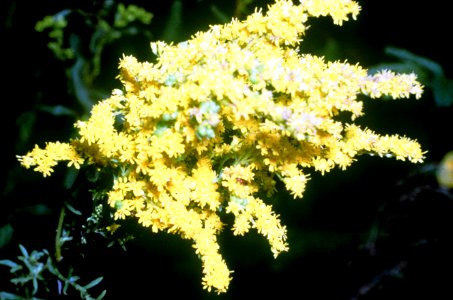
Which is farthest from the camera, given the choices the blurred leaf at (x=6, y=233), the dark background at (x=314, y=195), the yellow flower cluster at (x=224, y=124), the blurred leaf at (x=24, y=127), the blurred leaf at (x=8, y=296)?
the blurred leaf at (x=24, y=127)

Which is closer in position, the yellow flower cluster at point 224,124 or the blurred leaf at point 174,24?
the yellow flower cluster at point 224,124

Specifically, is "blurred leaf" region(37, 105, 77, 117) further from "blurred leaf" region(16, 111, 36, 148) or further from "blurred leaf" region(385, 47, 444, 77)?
"blurred leaf" region(385, 47, 444, 77)

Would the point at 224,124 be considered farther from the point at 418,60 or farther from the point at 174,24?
the point at 418,60

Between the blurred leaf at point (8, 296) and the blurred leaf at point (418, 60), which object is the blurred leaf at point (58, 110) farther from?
the blurred leaf at point (418, 60)

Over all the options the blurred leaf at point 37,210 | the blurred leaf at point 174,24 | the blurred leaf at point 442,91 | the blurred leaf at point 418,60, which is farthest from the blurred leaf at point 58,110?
the blurred leaf at point 442,91

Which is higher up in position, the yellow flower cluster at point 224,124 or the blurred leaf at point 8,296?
the yellow flower cluster at point 224,124

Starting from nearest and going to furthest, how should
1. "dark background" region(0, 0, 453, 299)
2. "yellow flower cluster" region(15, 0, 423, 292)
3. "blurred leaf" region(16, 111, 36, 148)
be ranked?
"yellow flower cluster" region(15, 0, 423, 292)
"dark background" region(0, 0, 453, 299)
"blurred leaf" region(16, 111, 36, 148)

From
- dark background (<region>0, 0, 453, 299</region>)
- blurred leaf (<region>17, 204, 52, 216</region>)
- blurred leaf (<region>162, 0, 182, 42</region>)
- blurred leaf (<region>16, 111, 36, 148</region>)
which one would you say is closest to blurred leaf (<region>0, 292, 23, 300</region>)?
dark background (<region>0, 0, 453, 299</region>)

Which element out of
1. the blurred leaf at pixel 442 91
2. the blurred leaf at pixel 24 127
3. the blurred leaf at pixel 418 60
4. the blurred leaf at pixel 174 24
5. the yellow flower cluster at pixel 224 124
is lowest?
the yellow flower cluster at pixel 224 124

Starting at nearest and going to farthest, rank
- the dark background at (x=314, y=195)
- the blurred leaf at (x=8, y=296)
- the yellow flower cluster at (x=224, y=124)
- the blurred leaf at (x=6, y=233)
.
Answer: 1. the yellow flower cluster at (x=224, y=124)
2. the blurred leaf at (x=8, y=296)
3. the dark background at (x=314, y=195)
4. the blurred leaf at (x=6, y=233)
